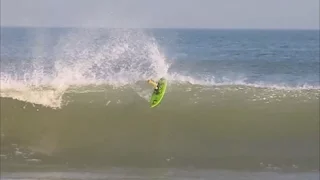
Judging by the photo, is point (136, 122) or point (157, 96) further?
point (157, 96)

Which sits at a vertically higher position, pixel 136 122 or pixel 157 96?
pixel 157 96

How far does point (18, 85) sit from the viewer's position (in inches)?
584

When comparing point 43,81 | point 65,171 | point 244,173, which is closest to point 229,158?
point 244,173

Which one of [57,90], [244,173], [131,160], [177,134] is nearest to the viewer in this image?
[244,173]

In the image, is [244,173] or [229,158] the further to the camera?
[229,158]

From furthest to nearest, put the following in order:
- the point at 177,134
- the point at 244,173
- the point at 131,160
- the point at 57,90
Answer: the point at 57,90 → the point at 177,134 → the point at 131,160 → the point at 244,173

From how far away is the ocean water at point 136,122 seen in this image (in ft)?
33.4

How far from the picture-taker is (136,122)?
41.5 feet

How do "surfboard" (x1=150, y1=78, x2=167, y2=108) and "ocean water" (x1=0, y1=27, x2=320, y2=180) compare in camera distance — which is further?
"surfboard" (x1=150, y1=78, x2=167, y2=108)

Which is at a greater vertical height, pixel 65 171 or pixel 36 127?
pixel 36 127

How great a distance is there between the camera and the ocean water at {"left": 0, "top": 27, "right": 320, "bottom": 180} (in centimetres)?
1020

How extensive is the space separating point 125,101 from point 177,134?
2346 mm

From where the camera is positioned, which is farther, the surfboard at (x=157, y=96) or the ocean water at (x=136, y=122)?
the surfboard at (x=157, y=96)

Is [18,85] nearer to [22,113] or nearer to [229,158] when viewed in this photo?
[22,113]
